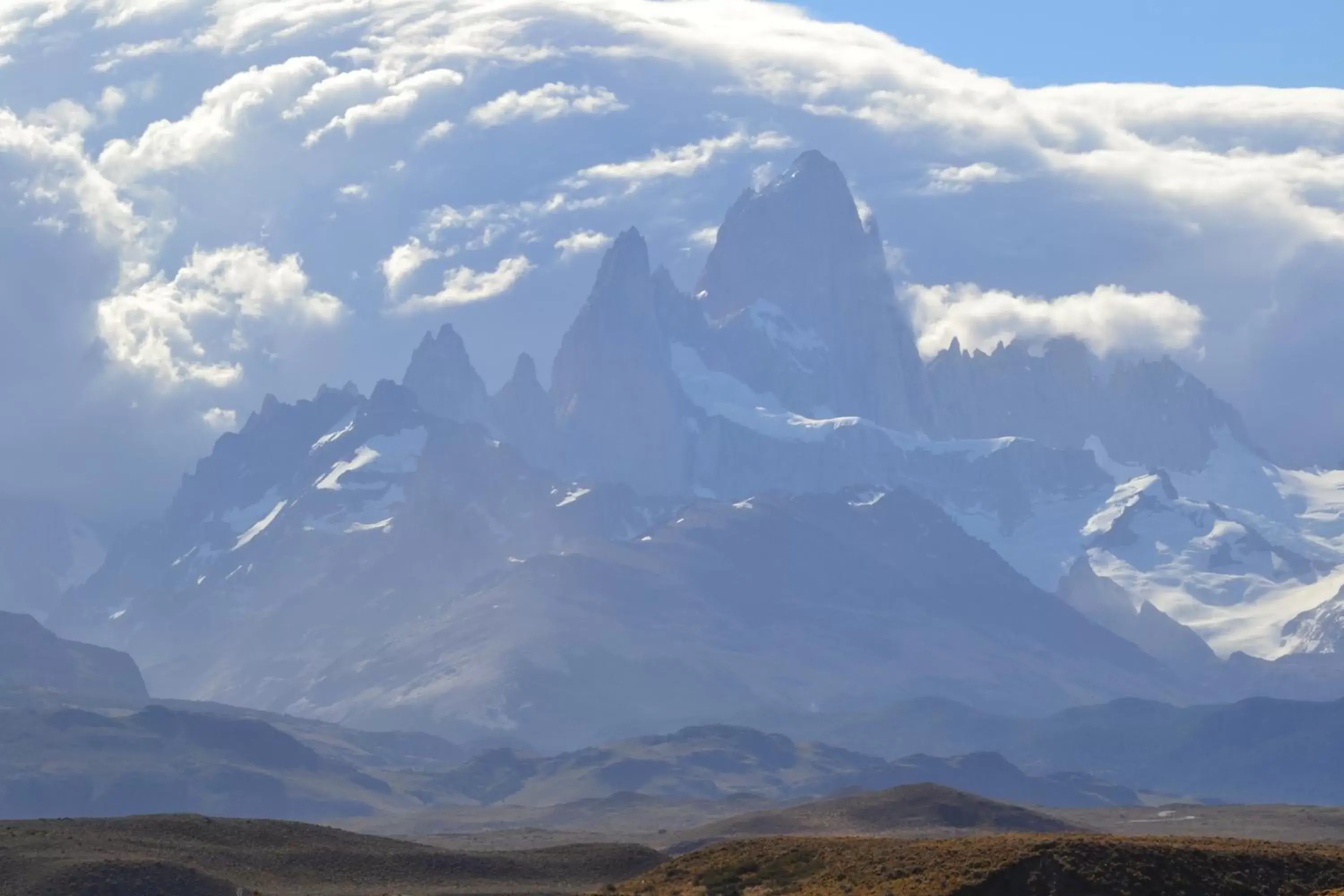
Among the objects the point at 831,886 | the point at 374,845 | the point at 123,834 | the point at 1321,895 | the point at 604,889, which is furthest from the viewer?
the point at 374,845

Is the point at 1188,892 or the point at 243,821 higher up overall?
the point at 243,821

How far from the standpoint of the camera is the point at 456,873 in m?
157

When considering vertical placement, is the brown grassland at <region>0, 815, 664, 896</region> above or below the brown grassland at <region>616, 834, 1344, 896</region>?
above

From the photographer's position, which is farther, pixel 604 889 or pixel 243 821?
pixel 243 821

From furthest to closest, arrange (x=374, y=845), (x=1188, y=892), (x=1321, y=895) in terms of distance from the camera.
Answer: (x=374, y=845)
(x=1188, y=892)
(x=1321, y=895)

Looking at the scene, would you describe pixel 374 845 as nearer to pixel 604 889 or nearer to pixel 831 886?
pixel 604 889

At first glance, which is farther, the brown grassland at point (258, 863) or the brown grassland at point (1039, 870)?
the brown grassland at point (258, 863)

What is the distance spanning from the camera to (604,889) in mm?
135625

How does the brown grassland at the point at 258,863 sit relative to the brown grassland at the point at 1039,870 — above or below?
above

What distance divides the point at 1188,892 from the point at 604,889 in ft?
116

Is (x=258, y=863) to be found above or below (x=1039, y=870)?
above

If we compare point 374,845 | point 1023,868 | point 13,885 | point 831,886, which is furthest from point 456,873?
point 1023,868

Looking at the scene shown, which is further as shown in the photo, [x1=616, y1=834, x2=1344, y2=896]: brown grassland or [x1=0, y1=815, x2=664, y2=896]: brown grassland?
[x1=0, y1=815, x2=664, y2=896]: brown grassland

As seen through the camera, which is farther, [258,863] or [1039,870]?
[258,863]
